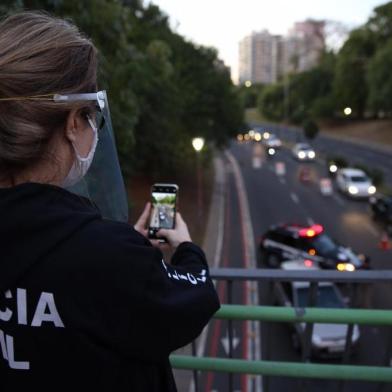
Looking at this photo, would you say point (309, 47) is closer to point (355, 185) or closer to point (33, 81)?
point (355, 185)

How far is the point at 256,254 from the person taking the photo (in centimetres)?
1895

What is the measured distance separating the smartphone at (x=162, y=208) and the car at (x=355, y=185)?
28.2m

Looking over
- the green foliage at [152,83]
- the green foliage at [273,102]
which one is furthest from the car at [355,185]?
the green foliage at [273,102]

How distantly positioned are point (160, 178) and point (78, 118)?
24.9m

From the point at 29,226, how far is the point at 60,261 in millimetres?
107

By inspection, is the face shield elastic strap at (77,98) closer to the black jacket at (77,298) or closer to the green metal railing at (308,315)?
the black jacket at (77,298)

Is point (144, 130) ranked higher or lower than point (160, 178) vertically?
higher

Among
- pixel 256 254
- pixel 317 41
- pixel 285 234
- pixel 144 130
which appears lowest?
pixel 256 254

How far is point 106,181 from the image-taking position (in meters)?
1.86

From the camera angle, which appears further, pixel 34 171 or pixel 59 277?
pixel 34 171

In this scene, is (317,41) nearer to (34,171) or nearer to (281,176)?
(281,176)

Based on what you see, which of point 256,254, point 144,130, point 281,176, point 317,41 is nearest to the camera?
point 256,254

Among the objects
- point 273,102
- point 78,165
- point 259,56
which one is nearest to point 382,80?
point 273,102

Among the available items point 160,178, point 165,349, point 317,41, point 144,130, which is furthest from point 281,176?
point 317,41
